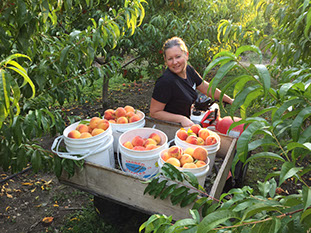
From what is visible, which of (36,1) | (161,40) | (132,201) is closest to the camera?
(36,1)

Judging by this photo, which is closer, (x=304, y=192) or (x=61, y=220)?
(x=304, y=192)

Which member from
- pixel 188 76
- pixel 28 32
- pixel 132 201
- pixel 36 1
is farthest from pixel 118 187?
pixel 188 76

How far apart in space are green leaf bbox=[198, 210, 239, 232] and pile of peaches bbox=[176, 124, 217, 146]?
135cm

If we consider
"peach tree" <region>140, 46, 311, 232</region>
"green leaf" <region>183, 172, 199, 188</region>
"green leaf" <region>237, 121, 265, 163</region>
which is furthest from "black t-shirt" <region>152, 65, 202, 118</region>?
"green leaf" <region>237, 121, 265, 163</region>

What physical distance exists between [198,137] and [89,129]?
3.11 feet

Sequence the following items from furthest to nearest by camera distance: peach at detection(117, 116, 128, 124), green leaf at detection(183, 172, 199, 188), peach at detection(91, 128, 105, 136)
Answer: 1. peach at detection(117, 116, 128, 124)
2. peach at detection(91, 128, 105, 136)
3. green leaf at detection(183, 172, 199, 188)

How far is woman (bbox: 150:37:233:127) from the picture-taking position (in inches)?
113

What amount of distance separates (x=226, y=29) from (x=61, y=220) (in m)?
2.66

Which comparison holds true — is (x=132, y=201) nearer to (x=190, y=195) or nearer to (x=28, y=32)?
(x=190, y=195)

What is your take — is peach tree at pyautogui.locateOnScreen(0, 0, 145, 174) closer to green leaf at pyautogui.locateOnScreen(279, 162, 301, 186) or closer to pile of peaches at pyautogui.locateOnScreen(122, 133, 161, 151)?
pile of peaches at pyautogui.locateOnScreen(122, 133, 161, 151)

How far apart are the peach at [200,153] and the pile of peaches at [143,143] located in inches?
13.0

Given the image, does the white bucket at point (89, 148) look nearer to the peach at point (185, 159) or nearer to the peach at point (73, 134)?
the peach at point (73, 134)

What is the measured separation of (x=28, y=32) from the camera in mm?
1609

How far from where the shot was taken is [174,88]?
297cm
